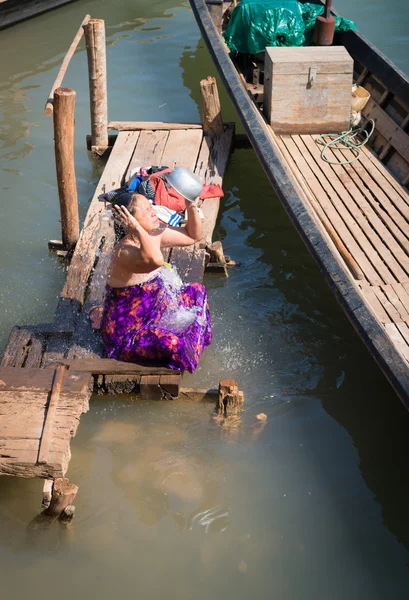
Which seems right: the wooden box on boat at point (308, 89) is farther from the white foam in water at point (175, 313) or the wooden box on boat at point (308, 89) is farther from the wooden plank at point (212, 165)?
the white foam in water at point (175, 313)

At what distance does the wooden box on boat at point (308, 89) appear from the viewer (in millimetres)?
7535

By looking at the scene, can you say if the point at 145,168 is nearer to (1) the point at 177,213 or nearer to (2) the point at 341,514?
Result: (1) the point at 177,213

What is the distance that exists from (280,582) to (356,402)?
1.67 meters

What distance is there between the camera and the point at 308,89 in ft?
25.0

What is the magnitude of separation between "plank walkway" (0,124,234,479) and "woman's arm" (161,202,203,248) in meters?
0.85

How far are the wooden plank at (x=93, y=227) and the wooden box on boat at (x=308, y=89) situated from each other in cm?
168

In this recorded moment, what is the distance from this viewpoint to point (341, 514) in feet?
15.2

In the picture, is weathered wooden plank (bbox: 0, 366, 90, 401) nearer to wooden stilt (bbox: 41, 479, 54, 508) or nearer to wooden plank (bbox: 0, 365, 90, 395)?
wooden plank (bbox: 0, 365, 90, 395)

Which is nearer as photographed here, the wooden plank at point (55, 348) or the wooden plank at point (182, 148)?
the wooden plank at point (55, 348)

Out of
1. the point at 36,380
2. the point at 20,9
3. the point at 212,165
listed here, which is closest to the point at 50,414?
the point at 36,380

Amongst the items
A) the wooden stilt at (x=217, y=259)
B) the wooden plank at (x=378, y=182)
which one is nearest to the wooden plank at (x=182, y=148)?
the wooden stilt at (x=217, y=259)

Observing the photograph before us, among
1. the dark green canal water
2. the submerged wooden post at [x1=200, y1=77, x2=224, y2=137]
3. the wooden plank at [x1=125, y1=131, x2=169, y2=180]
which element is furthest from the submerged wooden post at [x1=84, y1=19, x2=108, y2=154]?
the dark green canal water

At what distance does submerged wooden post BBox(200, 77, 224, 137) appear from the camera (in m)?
8.09

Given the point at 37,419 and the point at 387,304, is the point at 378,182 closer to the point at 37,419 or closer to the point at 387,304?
the point at 387,304
